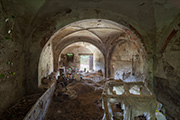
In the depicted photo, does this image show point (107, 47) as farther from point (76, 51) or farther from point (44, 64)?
point (76, 51)

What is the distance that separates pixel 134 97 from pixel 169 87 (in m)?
1.66

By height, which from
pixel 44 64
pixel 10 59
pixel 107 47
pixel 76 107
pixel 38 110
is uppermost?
pixel 107 47

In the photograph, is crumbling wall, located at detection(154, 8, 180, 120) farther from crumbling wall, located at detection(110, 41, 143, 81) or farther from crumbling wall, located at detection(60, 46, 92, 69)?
crumbling wall, located at detection(60, 46, 92, 69)

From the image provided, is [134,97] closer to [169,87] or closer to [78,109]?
[169,87]

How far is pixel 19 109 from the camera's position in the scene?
2.38 m

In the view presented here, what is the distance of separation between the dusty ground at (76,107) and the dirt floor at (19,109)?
925mm

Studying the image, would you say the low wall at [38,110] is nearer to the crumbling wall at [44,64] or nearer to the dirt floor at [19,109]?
the dirt floor at [19,109]

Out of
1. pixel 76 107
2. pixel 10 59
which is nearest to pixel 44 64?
pixel 10 59

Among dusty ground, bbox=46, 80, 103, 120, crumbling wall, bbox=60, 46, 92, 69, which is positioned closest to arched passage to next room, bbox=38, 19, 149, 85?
dusty ground, bbox=46, 80, 103, 120

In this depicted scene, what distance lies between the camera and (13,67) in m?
2.59

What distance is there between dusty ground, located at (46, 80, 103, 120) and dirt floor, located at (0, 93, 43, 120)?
925 millimetres

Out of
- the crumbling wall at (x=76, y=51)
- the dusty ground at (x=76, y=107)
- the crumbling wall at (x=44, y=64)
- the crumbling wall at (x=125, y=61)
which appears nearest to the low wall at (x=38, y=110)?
A: the dusty ground at (x=76, y=107)

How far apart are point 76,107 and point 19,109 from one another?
206 centimetres

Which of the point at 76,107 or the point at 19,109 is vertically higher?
the point at 19,109
